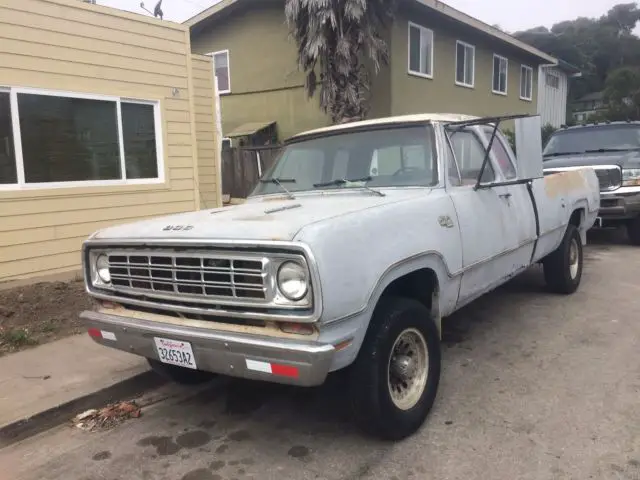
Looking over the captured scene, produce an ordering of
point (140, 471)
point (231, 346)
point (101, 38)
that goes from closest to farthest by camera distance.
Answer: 1. point (231, 346)
2. point (140, 471)
3. point (101, 38)

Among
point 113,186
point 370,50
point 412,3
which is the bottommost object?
point 113,186

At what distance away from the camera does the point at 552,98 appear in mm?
27188

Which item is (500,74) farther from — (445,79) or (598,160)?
(598,160)

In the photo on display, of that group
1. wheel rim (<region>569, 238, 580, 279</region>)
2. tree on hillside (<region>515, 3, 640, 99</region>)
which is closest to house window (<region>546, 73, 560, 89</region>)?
wheel rim (<region>569, 238, 580, 279</region>)

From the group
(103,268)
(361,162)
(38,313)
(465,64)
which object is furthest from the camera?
(465,64)

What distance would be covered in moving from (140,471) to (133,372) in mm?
1293

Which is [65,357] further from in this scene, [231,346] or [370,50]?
[370,50]

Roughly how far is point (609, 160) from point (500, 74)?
508 inches

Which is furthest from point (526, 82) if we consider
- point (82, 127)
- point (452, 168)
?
point (452, 168)

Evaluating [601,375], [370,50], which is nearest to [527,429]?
[601,375]

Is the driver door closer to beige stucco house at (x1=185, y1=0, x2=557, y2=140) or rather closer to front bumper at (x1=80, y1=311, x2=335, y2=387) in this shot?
front bumper at (x1=80, y1=311, x2=335, y2=387)

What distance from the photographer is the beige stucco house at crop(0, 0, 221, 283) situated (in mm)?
6754

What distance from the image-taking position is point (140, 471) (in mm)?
3164

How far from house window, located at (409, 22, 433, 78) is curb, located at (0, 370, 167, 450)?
13.1 meters
